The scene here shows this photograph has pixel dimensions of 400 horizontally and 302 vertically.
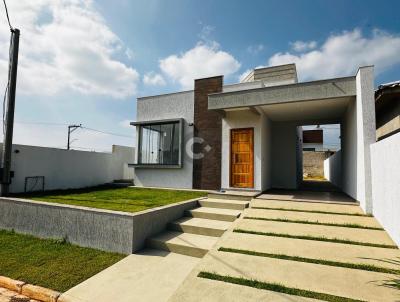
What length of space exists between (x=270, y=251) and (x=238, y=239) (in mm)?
670

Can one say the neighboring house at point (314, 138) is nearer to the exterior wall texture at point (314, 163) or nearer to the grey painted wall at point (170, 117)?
the exterior wall texture at point (314, 163)

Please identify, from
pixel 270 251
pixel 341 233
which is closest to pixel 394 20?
pixel 341 233

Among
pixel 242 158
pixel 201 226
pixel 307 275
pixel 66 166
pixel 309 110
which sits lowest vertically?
pixel 307 275

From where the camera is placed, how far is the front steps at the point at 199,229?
14.0ft

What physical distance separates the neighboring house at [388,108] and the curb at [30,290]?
8566mm

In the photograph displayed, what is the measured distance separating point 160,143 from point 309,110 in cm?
653

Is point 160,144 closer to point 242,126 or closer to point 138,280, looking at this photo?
point 242,126

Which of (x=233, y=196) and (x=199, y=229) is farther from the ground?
(x=233, y=196)

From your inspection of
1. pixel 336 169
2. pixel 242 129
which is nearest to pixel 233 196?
pixel 242 129

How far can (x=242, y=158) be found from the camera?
8398mm

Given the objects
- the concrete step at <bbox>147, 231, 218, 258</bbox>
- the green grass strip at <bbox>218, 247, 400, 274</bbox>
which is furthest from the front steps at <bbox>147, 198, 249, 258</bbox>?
the green grass strip at <bbox>218, 247, 400, 274</bbox>

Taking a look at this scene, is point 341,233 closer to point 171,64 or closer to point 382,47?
point 382,47

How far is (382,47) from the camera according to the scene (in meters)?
6.54

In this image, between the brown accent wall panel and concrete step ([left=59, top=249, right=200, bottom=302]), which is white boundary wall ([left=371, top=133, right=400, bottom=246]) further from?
the brown accent wall panel
